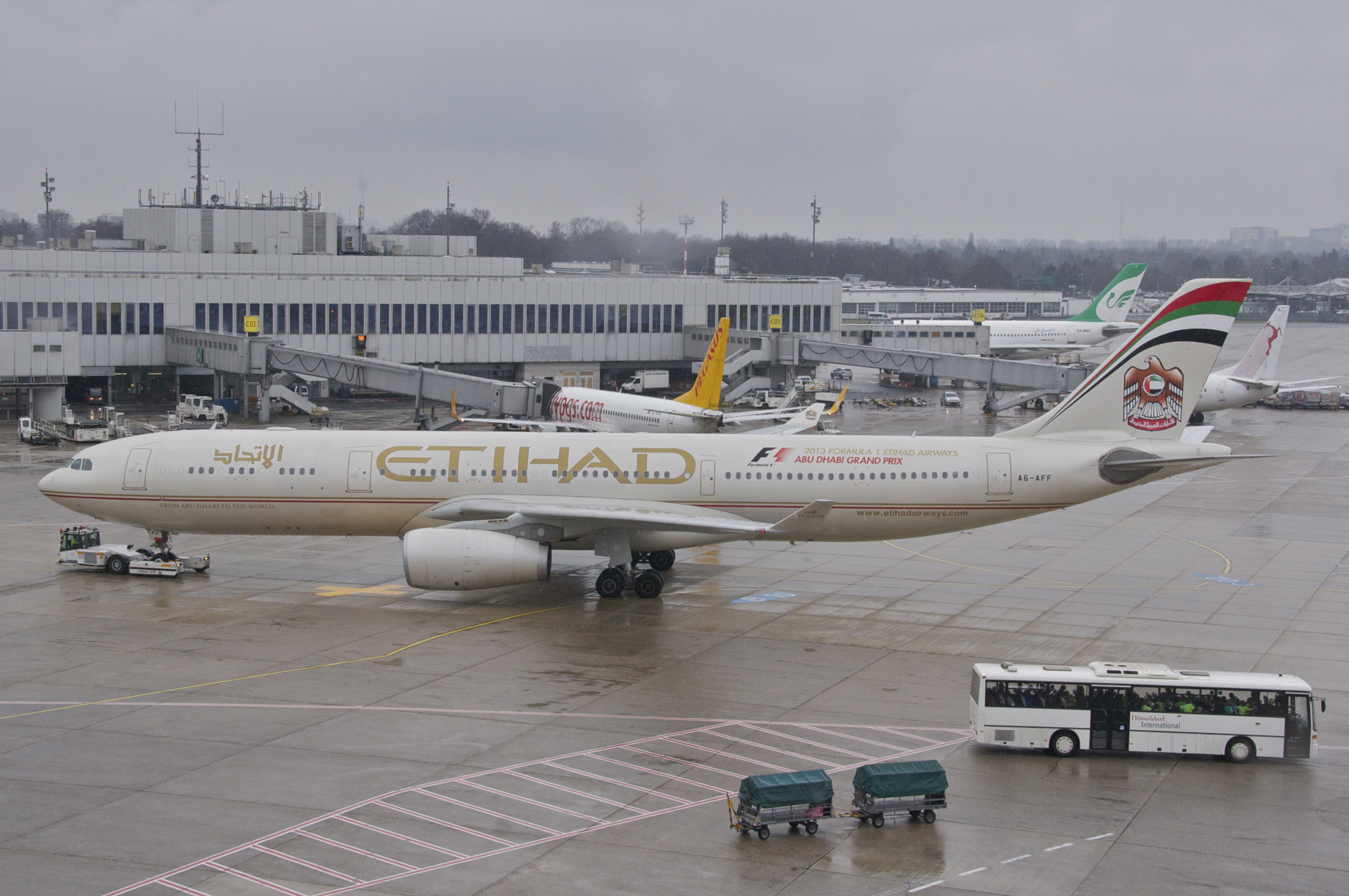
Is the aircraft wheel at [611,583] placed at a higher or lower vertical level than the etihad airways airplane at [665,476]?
lower

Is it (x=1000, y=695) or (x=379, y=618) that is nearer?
(x=1000, y=695)

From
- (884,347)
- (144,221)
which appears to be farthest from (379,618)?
(884,347)

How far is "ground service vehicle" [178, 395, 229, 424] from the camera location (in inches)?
3300

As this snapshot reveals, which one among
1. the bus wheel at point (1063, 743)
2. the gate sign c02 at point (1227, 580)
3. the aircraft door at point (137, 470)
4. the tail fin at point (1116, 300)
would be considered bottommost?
the bus wheel at point (1063, 743)

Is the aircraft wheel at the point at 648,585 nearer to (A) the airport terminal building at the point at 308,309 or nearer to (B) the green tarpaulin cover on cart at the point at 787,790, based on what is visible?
(B) the green tarpaulin cover on cart at the point at 787,790

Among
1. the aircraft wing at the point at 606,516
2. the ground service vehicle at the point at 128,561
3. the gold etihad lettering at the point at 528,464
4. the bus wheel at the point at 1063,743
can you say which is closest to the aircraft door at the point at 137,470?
the ground service vehicle at the point at 128,561

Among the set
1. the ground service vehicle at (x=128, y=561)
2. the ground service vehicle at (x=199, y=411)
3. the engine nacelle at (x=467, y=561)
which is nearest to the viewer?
the engine nacelle at (x=467, y=561)

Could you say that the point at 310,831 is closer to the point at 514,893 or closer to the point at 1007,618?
the point at 514,893

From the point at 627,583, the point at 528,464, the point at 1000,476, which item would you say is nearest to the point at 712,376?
the point at 528,464

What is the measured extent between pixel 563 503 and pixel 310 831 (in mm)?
19471

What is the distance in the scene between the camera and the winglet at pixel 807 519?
3756 cm

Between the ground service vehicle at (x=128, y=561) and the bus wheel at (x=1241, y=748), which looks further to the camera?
the ground service vehicle at (x=128, y=561)

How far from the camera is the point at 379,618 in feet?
125

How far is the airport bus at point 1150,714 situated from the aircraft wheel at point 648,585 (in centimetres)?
1499
